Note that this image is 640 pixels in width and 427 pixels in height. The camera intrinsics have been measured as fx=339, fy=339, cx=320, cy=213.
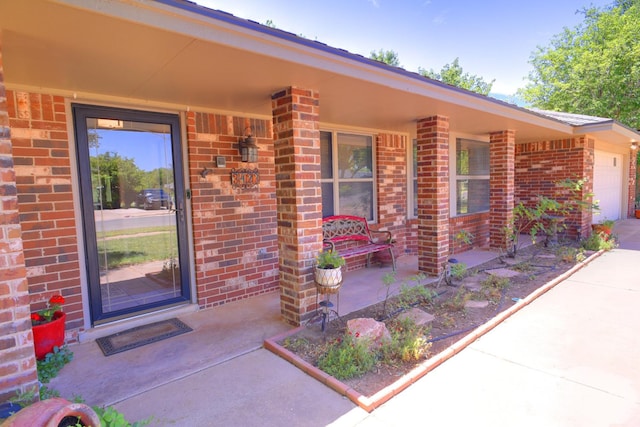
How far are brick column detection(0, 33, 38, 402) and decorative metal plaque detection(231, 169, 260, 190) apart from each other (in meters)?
2.32

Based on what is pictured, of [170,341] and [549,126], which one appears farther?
[549,126]

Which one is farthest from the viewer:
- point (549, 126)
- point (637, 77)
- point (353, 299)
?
point (637, 77)

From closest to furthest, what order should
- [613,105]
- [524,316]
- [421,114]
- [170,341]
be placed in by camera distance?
[170,341]
[524,316]
[421,114]
[613,105]

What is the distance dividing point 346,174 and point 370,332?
10.0 ft

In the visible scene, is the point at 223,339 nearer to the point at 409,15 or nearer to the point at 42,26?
the point at 42,26

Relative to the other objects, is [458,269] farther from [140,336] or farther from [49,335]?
[49,335]

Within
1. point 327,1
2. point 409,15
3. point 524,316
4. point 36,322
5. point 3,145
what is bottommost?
point 524,316

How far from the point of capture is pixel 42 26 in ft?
6.08

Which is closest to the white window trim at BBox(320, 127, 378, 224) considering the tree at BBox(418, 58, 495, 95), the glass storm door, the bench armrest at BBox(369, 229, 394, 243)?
the bench armrest at BBox(369, 229, 394, 243)

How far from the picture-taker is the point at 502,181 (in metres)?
6.43

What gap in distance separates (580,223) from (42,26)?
8.91 metres

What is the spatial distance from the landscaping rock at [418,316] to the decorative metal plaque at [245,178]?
7.56ft

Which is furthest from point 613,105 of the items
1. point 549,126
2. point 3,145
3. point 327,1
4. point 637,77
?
point 3,145

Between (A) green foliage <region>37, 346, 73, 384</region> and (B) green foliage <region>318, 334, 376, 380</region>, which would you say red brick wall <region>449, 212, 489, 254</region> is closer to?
(B) green foliage <region>318, 334, 376, 380</region>
